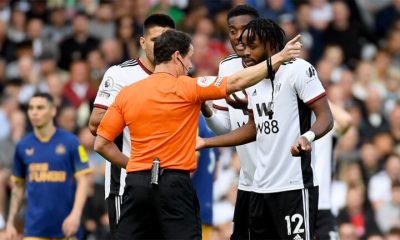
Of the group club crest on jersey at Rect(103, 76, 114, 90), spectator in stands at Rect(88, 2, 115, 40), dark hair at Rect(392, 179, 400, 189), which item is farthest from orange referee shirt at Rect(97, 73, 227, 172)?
spectator in stands at Rect(88, 2, 115, 40)

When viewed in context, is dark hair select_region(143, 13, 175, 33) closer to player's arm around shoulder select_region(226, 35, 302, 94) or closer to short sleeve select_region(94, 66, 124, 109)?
short sleeve select_region(94, 66, 124, 109)

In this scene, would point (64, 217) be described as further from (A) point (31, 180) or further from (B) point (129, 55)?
(B) point (129, 55)

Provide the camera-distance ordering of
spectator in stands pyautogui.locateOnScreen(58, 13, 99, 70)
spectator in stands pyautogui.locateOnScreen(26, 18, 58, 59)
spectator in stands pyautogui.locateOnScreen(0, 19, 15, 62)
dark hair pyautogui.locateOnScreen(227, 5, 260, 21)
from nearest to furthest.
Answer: dark hair pyautogui.locateOnScreen(227, 5, 260, 21), spectator in stands pyautogui.locateOnScreen(0, 19, 15, 62), spectator in stands pyautogui.locateOnScreen(26, 18, 58, 59), spectator in stands pyautogui.locateOnScreen(58, 13, 99, 70)

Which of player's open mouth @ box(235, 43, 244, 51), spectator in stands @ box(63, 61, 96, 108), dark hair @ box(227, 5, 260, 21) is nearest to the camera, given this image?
player's open mouth @ box(235, 43, 244, 51)

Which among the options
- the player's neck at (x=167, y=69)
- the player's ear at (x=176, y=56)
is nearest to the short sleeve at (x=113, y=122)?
the player's neck at (x=167, y=69)

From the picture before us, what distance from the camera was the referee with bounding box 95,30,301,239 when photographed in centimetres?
958

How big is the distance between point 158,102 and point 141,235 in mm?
1072

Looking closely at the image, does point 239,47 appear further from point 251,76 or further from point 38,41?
point 38,41

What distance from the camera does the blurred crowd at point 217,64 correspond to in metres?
17.5

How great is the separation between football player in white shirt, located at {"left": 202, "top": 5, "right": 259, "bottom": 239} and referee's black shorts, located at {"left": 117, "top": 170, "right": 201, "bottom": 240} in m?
1.00

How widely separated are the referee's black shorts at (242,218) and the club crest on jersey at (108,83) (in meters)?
1.58

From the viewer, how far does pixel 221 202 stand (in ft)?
56.6

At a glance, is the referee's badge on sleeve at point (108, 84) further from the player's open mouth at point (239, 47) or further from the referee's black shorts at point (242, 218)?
the referee's black shorts at point (242, 218)

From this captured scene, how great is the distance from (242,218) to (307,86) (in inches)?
54.3
